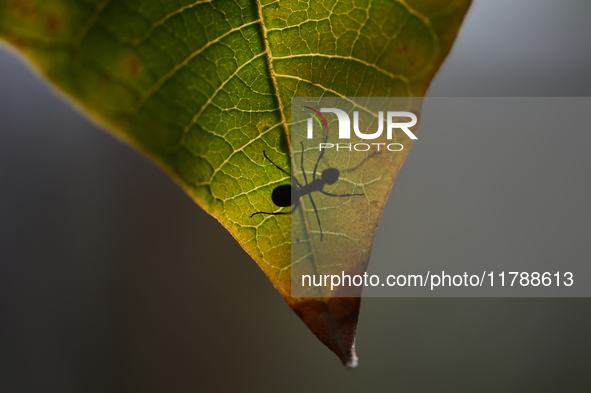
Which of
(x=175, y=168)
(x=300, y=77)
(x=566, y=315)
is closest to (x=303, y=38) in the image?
(x=300, y=77)

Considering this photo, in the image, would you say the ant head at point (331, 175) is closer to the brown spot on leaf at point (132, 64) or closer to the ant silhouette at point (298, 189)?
the ant silhouette at point (298, 189)

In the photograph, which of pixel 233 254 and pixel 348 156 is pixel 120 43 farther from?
pixel 233 254

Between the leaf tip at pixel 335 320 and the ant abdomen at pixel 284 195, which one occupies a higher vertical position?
the ant abdomen at pixel 284 195

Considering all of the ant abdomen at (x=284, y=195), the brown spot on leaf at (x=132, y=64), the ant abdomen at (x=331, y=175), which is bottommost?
the ant abdomen at (x=284, y=195)

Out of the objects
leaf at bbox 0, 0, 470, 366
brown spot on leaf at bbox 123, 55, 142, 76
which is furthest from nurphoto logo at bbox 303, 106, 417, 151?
brown spot on leaf at bbox 123, 55, 142, 76

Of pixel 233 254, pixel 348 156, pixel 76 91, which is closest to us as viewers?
pixel 76 91

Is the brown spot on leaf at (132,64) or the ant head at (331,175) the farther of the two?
the ant head at (331,175)

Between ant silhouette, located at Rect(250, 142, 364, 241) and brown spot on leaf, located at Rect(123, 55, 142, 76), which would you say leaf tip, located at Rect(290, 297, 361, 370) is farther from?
brown spot on leaf, located at Rect(123, 55, 142, 76)

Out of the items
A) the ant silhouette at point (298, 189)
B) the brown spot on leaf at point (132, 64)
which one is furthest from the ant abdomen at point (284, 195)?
the brown spot on leaf at point (132, 64)
